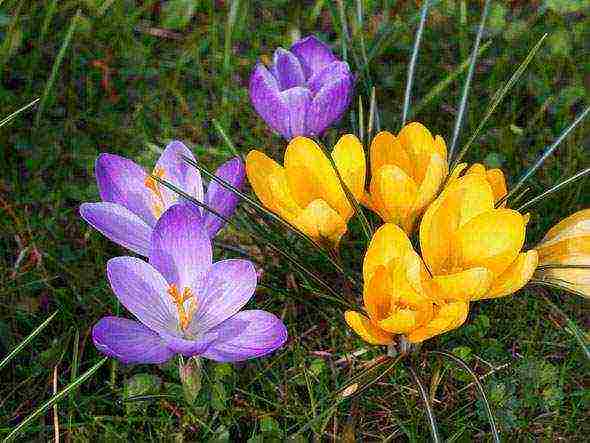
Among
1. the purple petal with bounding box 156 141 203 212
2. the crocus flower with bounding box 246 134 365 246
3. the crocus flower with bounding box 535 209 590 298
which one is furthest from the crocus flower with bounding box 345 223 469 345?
the purple petal with bounding box 156 141 203 212

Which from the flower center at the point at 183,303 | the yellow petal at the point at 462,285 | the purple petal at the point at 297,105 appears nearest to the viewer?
the yellow petal at the point at 462,285

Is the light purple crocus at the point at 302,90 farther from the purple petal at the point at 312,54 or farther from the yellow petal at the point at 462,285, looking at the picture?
the yellow petal at the point at 462,285

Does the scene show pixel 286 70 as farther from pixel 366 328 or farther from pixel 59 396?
pixel 59 396

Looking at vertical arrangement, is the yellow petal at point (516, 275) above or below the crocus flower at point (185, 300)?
above

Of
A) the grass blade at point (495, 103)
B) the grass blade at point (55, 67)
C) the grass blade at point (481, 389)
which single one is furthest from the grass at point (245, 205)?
the grass blade at point (495, 103)

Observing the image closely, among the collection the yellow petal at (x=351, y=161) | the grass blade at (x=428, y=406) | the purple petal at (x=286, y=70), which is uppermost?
the purple petal at (x=286, y=70)

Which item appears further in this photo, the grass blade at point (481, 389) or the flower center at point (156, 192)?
the flower center at point (156, 192)

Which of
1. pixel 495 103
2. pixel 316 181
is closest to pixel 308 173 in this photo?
pixel 316 181
